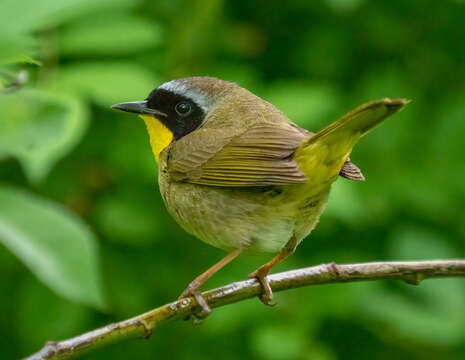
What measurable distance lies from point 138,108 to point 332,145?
91 centimetres

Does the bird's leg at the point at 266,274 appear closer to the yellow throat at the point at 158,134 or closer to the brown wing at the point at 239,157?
the brown wing at the point at 239,157

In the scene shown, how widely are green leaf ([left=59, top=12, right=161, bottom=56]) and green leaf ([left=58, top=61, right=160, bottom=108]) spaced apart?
0.09 m

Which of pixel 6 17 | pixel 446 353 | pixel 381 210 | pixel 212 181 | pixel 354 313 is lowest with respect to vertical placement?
pixel 446 353

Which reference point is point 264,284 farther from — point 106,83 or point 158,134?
point 106,83

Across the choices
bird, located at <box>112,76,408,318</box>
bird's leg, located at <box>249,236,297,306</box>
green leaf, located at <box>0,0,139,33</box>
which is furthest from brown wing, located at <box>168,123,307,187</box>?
green leaf, located at <box>0,0,139,33</box>

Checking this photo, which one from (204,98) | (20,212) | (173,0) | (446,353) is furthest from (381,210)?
(20,212)

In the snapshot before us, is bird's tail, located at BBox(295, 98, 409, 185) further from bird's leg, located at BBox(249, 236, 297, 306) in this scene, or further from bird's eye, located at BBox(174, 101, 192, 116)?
bird's eye, located at BBox(174, 101, 192, 116)

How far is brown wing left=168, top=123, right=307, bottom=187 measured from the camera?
8.33 feet

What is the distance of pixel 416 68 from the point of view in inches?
169

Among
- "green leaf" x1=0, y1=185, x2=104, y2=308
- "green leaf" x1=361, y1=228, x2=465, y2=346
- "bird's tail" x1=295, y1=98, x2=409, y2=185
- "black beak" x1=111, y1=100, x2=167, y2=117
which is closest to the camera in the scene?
"bird's tail" x1=295, y1=98, x2=409, y2=185

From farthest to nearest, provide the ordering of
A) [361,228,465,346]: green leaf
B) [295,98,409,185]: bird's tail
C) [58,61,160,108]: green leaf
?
[361,228,465,346]: green leaf → [58,61,160,108]: green leaf → [295,98,409,185]: bird's tail

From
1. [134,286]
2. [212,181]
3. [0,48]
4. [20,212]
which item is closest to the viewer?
[0,48]

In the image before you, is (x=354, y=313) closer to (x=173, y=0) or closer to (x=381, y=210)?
(x=381, y=210)

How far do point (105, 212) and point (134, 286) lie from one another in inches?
16.4
